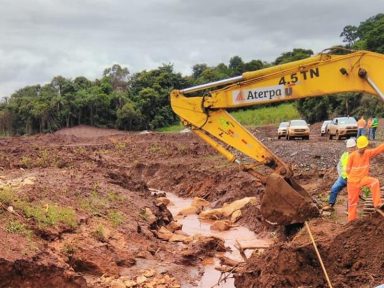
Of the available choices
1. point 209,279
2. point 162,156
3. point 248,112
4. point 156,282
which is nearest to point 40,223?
point 156,282

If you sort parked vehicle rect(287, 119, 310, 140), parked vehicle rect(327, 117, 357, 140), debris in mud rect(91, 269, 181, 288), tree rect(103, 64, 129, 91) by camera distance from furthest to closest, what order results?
tree rect(103, 64, 129, 91)
parked vehicle rect(287, 119, 310, 140)
parked vehicle rect(327, 117, 357, 140)
debris in mud rect(91, 269, 181, 288)

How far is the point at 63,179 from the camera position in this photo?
14844 mm

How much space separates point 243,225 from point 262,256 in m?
6.07

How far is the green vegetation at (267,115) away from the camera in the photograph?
57781mm

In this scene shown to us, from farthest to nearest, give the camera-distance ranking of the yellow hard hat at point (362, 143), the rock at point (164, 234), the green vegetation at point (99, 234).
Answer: the rock at point (164, 234), the green vegetation at point (99, 234), the yellow hard hat at point (362, 143)

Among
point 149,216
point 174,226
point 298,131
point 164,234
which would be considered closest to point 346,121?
point 298,131

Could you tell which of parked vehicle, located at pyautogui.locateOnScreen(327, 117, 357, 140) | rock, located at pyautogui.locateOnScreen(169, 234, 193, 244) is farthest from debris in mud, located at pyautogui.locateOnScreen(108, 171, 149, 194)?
parked vehicle, located at pyautogui.locateOnScreen(327, 117, 357, 140)

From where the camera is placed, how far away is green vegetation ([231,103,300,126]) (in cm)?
5778

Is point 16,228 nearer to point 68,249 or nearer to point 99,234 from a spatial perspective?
point 68,249

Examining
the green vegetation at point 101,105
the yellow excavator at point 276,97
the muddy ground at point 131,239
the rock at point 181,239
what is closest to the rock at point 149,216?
the muddy ground at point 131,239

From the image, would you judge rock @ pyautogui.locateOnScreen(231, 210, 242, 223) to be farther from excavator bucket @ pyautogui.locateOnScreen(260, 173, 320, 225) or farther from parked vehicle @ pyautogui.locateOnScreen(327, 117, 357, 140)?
parked vehicle @ pyautogui.locateOnScreen(327, 117, 357, 140)

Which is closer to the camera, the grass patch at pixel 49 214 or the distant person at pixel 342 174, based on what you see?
the grass patch at pixel 49 214

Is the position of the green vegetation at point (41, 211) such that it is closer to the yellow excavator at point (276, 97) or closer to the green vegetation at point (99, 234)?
the green vegetation at point (99, 234)

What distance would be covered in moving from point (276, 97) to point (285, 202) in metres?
1.86
